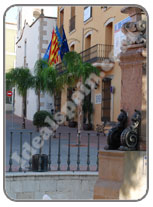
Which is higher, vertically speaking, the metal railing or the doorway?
the doorway

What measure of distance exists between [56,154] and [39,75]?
12.4 ft

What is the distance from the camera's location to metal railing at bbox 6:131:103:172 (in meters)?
4.09

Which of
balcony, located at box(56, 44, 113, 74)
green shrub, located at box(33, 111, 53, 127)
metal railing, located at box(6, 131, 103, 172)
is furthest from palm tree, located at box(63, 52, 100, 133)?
balcony, located at box(56, 44, 113, 74)

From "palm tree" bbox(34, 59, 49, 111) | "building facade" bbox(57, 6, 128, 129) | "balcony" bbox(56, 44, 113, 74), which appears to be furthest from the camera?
"balcony" bbox(56, 44, 113, 74)

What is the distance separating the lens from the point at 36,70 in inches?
369

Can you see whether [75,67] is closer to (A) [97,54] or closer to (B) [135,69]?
(A) [97,54]

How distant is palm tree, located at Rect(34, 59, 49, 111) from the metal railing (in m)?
1.49

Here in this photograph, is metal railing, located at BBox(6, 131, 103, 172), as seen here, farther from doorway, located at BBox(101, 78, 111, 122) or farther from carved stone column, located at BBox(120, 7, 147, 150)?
carved stone column, located at BBox(120, 7, 147, 150)

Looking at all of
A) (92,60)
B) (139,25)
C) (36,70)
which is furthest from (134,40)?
(92,60)

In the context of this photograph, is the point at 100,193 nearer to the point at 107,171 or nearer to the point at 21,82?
the point at 107,171

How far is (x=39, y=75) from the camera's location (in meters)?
9.45

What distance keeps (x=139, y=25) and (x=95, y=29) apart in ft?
25.2
